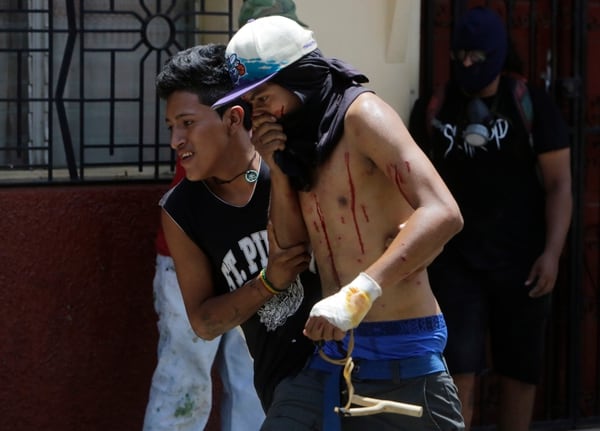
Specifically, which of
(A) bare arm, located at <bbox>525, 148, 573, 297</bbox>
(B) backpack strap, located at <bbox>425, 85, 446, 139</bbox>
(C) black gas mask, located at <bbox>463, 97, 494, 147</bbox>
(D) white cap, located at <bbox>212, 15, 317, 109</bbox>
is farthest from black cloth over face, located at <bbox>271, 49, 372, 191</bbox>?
(A) bare arm, located at <bbox>525, 148, 573, 297</bbox>

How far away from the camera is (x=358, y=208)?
359 centimetres

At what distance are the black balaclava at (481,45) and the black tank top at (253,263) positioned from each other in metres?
1.91

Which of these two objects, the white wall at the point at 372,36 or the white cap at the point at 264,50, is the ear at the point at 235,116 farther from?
the white wall at the point at 372,36

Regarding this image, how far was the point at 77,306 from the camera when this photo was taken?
5.59 meters

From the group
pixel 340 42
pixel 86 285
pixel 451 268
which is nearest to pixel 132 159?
pixel 86 285

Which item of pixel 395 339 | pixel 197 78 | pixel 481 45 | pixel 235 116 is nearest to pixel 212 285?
pixel 235 116

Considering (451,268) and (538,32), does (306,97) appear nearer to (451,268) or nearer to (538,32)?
(451,268)

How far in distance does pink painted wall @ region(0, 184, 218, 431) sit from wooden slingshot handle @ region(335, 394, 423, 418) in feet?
7.75

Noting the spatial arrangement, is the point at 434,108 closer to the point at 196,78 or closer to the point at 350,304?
the point at 196,78

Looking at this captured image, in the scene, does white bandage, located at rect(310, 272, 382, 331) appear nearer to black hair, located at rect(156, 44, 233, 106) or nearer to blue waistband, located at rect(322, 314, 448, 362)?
blue waistband, located at rect(322, 314, 448, 362)

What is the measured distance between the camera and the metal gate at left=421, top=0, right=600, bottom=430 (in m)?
6.37

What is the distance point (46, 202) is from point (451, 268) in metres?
1.79

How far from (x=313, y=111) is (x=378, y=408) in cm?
83

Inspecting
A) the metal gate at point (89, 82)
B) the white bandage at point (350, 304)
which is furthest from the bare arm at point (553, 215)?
the white bandage at point (350, 304)
